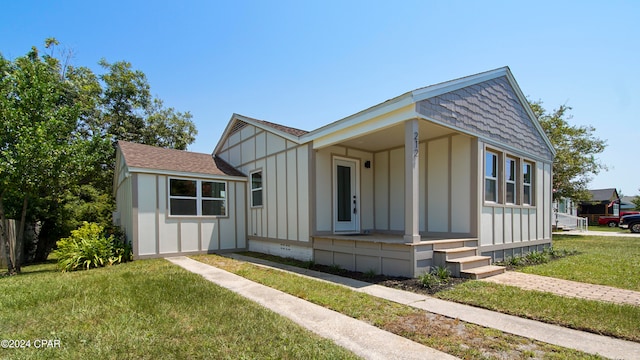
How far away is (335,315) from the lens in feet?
13.7

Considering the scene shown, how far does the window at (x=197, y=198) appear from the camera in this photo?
412 inches

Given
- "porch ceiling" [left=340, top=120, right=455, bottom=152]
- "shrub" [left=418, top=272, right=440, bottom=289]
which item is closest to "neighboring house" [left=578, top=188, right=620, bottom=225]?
"porch ceiling" [left=340, top=120, right=455, bottom=152]

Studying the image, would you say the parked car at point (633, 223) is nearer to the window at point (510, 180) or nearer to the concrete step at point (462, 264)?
the window at point (510, 180)

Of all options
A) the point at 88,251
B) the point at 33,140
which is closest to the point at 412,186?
the point at 88,251

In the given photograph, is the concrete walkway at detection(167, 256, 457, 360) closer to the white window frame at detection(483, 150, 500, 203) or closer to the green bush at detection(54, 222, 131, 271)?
the green bush at detection(54, 222, 131, 271)

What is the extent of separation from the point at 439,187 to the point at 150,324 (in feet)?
23.1

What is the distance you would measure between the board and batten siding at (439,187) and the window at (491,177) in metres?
0.69

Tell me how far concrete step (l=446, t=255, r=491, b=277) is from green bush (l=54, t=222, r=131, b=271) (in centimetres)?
893

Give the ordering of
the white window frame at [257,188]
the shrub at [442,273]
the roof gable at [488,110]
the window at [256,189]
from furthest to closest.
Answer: the window at [256,189] → the white window frame at [257,188] → the roof gable at [488,110] → the shrub at [442,273]

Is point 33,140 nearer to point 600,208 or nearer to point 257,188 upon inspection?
point 257,188

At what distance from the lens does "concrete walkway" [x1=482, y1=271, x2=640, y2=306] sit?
16.0 feet

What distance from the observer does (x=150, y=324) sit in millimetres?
3834

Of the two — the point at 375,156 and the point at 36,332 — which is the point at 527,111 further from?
the point at 36,332

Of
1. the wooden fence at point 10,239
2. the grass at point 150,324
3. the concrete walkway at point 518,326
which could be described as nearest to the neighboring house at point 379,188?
the concrete walkway at point 518,326
